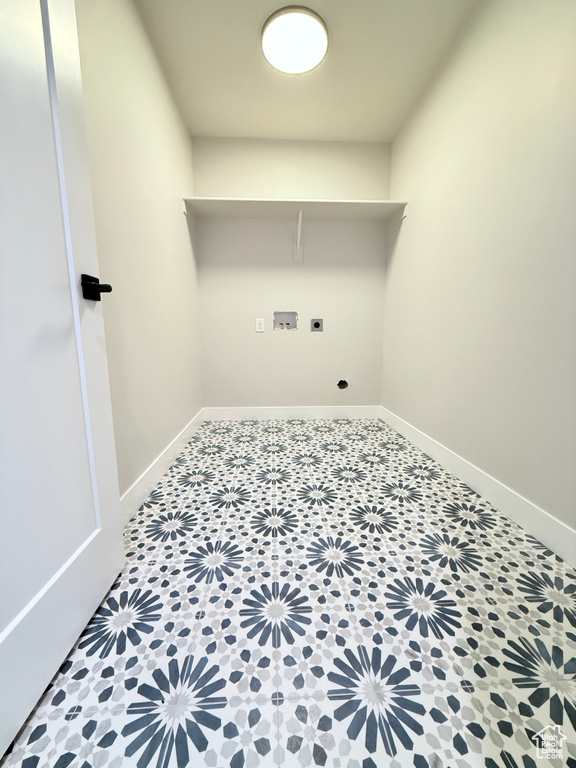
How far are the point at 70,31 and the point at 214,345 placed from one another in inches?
73.4

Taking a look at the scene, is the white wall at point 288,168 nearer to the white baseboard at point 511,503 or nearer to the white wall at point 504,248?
the white wall at point 504,248

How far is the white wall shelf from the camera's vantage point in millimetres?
2033

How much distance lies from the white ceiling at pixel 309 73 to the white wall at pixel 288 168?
7cm

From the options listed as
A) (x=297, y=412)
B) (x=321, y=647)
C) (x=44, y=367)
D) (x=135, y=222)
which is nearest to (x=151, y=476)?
(x=44, y=367)

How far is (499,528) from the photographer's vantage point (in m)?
1.16

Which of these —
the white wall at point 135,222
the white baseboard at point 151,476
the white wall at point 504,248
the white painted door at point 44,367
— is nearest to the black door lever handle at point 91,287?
the white painted door at point 44,367

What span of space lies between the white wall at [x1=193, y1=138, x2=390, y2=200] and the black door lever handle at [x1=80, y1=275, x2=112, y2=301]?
196 cm

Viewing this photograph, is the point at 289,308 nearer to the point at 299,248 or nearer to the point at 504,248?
the point at 299,248

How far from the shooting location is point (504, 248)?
1.23 m

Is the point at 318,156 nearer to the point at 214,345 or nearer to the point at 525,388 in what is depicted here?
the point at 214,345

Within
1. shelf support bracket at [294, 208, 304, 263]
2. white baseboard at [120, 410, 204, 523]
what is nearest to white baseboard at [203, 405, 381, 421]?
white baseboard at [120, 410, 204, 523]

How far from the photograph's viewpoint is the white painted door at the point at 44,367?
1.81 feet

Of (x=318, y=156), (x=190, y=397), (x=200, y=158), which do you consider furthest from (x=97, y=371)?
(x=318, y=156)

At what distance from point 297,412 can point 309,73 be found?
7.57ft
